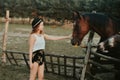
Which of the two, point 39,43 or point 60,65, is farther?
point 60,65

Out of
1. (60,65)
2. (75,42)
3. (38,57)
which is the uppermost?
(38,57)

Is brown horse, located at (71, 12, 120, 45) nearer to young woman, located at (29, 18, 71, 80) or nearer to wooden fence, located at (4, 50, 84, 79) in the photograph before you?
wooden fence, located at (4, 50, 84, 79)

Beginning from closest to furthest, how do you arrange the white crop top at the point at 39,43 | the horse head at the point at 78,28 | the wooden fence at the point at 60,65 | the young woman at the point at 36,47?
the young woman at the point at 36,47 → the white crop top at the point at 39,43 → the horse head at the point at 78,28 → the wooden fence at the point at 60,65

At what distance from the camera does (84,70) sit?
785cm

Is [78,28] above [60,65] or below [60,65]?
above

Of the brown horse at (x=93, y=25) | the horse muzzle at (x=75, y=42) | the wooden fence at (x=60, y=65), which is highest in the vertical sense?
the brown horse at (x=93, y=25)

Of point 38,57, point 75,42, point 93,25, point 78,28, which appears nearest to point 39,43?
point 38,57

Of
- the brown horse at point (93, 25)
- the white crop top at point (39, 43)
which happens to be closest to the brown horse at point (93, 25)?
the brown horse at point (93, 25)

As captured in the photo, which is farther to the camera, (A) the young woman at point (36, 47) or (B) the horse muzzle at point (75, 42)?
(B) the horse muzzle at point (75, 42)

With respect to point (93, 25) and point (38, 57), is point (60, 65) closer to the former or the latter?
point (93, 25)

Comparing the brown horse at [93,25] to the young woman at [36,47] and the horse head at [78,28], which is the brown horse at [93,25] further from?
the young woman at [36,47]

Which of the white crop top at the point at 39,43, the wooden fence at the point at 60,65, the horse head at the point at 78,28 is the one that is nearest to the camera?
the white crop top at the point at 39,43

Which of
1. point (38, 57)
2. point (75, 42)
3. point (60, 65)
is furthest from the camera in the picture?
point (60, 65)

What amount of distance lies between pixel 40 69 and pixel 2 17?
131 feet
